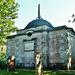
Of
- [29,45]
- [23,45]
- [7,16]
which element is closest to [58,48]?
[29,45]

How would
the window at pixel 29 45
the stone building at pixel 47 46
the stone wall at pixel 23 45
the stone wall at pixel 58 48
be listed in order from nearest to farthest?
the stone wall at pixel 58 48 < the stone building at pixel 47 46 < the stone wall at pixel 23 45 < the window at pixel 29 45

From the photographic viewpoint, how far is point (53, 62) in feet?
45.3

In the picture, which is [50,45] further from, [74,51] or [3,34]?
[3,34]

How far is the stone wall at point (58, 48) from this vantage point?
13303 millimetres

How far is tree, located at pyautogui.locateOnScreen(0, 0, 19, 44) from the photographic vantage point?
1758 cm

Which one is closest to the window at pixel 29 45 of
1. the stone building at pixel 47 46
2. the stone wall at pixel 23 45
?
the stone building at pixel 47 46

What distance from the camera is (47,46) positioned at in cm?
1452

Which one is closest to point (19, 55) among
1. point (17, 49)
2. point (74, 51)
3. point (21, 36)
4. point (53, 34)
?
point (17, 49)

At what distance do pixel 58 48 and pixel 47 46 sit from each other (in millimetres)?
1487

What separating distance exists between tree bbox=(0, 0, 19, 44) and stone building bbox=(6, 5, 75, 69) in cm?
266

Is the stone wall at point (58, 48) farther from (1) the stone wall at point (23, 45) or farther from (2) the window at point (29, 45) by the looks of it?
(2) the window at point (29, 45)

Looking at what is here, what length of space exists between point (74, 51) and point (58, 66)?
146 inches

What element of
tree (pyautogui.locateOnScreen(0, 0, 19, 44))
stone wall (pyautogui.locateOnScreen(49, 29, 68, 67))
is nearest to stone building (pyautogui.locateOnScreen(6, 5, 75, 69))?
stone wall (pyautogui.locateOnScreen(49, 29, 68, 67))

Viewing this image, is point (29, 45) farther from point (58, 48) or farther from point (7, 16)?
point (7, 16)
